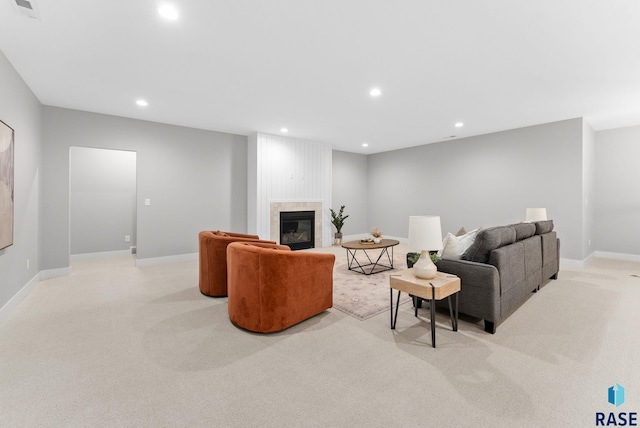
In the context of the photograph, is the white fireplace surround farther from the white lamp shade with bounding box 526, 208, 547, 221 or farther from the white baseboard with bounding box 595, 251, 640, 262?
the white baseboard with bounding box 595, 251, 640, 262

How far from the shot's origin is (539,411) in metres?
1.65

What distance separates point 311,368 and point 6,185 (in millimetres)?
3796

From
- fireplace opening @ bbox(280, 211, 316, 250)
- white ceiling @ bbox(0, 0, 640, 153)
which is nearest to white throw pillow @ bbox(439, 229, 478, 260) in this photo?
white ceiling @ bbox(0, 0, 640, 153)

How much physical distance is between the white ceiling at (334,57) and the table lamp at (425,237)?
5.79 ft

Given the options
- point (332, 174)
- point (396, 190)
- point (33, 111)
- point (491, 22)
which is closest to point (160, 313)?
point (33, 111)

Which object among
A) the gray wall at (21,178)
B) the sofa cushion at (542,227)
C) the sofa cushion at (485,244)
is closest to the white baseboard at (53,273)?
the gray wall at (21,178)

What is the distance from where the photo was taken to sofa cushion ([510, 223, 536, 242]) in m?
3.32

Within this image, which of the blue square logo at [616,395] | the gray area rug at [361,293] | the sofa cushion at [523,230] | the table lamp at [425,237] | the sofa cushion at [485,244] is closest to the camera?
the blue square logo at [616,395]

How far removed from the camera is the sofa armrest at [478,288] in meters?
2.58

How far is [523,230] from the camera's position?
3.43 metres

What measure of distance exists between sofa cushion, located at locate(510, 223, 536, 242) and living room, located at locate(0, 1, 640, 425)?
1.07 m

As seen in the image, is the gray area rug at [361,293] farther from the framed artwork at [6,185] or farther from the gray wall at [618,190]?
the gray wall at [618,190]

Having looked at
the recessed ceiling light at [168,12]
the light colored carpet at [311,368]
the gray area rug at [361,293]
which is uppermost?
the recessed ceiling light at [168,12]

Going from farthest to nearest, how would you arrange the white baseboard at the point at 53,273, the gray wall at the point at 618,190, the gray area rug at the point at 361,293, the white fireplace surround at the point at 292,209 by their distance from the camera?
the white fireplace surround at the point at 292,209 → the gray wall at the point at 618,190 → the white baseboard at the point at 53,273 → the gray area rug at the point at 361,293
